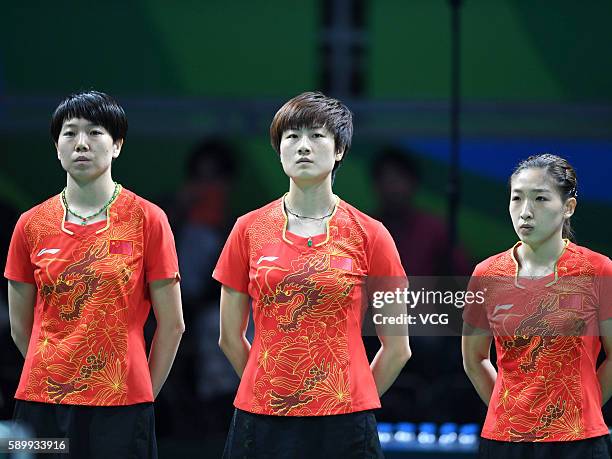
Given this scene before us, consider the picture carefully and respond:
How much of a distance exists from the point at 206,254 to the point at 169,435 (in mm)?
907

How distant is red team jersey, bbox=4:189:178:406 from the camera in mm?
3707

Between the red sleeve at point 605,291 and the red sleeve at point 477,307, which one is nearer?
the red sleeve at point 605,291

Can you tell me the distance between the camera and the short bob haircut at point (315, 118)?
12.2 ft

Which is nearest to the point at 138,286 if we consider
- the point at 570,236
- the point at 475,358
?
the point at 475,358

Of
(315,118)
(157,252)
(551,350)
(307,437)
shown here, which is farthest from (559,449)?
(157,252)

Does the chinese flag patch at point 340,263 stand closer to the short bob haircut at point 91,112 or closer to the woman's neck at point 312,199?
the woman's neck at point 312,199

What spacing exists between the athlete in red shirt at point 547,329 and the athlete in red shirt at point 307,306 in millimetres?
→ 336

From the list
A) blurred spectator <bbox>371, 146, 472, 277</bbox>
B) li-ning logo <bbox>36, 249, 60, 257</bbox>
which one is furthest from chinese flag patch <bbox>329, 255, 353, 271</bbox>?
blurred spectator <bbox>371, 146, 472, 277</bbox>

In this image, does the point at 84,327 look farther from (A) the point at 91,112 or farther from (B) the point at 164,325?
(A) the point at 91,112

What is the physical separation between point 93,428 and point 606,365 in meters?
1.59

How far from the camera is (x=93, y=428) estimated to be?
3.70 m

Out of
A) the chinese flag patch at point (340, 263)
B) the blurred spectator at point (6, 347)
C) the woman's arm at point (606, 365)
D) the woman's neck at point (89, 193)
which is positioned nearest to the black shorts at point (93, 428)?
the woman's neck at point (89, 193)

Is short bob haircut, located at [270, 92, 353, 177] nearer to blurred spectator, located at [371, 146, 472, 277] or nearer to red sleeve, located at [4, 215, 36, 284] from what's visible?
red sleeve, located at [4, 215, 36, 284]

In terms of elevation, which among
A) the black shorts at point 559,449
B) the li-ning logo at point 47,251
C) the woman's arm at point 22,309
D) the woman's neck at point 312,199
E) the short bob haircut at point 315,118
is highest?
the short bob haircut at point 315,118
